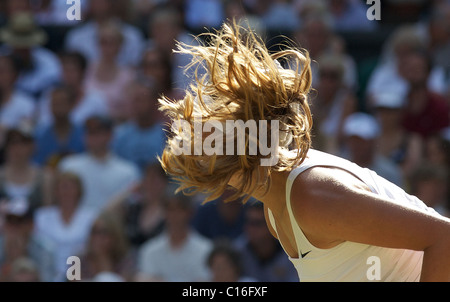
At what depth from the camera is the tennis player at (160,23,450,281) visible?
6.10ft

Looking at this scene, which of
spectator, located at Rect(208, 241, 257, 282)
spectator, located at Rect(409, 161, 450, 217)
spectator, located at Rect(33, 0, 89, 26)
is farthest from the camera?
spectator, located at Rect(33, 0, 89, 26)

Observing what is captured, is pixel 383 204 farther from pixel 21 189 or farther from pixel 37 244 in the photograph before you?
pixel 21 189

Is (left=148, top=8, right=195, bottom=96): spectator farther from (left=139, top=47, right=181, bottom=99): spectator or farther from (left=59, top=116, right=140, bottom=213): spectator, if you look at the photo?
(left=59, top=116, right=140, bottom=213): spectator

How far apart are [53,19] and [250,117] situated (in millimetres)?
5085

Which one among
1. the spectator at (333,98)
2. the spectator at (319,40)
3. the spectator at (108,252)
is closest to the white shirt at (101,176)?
the spectator at (108,252)

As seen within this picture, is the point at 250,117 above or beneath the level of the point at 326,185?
above

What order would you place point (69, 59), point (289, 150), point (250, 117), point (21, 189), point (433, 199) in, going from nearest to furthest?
point (250, 117)
point (289, 150)
point (433, 199)
point (21, 189)
point (69, 59)

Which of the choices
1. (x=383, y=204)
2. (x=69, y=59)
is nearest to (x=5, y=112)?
(x=69, y=59)

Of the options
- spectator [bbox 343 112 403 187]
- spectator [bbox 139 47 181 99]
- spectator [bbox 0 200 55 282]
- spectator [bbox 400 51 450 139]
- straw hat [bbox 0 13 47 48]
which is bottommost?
spectator [bbox 0 200 55 282]

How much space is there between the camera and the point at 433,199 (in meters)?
4.52

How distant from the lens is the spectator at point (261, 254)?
14.6 feet

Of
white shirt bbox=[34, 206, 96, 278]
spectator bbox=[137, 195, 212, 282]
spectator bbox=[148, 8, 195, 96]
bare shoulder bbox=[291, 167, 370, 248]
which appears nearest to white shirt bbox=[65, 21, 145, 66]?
spectator bbox=[148, 8, 195, 96]

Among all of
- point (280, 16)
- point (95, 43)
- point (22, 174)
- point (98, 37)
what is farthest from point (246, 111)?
point (280, 16)

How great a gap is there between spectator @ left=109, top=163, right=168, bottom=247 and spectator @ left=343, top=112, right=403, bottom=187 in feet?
4.28
